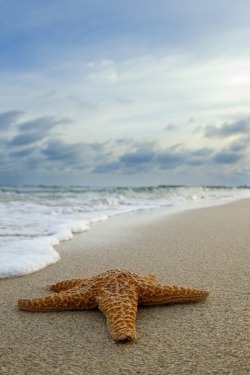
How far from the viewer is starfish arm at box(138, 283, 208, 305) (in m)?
3.34

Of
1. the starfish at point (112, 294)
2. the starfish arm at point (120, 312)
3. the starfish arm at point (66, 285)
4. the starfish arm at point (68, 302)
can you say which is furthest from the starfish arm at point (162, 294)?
the starfish arm at point (66, 285)

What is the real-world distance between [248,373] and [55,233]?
19.6ft

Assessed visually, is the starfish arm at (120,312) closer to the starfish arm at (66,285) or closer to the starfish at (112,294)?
the starfish at (112,294)

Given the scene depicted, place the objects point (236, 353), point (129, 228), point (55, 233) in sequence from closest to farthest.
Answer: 1. point (236, 353)
2. point (55, 233)
3. point (129, 228)

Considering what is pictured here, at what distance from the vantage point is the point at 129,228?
911cm

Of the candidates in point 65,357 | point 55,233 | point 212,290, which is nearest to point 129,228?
point 55,233

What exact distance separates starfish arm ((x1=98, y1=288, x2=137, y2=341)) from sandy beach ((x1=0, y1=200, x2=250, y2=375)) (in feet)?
0.20

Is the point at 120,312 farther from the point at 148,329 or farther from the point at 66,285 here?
the point at 66,285

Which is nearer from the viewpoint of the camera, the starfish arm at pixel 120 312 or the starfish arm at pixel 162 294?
the starfish arm at pixel 120 312

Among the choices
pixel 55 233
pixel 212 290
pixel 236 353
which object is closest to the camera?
pixel 236 353

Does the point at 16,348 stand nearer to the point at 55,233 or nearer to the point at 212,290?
the point at 212,290

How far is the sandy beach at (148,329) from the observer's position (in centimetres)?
243

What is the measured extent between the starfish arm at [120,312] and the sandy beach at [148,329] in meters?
0.06

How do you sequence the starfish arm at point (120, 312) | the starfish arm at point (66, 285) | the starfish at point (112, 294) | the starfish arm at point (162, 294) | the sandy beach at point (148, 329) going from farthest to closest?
the starfish arm at point (66, 285) < the starfish arm at point (162, 294) < the starfish at point (112, 294) < the starfish arm at point (120, 312) < the sandy beach at point (148, 329)
